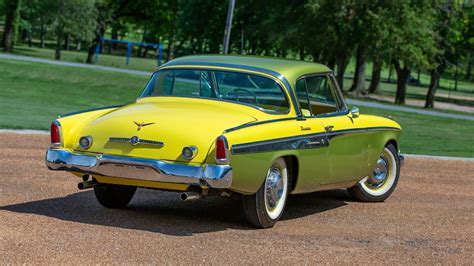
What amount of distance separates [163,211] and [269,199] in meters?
1.11

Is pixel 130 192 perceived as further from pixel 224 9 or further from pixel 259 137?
pixel 224 9

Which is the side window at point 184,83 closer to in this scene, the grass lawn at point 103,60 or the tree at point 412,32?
the tree at point 412,32

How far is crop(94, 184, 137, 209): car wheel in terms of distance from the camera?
9141mm

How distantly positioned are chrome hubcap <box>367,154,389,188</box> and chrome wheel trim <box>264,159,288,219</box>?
7.64ft

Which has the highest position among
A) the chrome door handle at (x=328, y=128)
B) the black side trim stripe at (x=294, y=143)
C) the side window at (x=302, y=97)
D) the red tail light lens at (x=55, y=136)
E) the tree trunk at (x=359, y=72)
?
the side window at (x=302, y=97)

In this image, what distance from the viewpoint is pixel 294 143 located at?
28.8 ft

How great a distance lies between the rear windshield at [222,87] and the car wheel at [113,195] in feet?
3.10

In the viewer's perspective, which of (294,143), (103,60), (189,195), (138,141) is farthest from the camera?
(103,60)

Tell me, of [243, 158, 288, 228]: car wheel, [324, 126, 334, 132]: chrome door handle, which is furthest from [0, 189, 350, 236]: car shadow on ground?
[324, 126, 334, 132]: chrome door handle

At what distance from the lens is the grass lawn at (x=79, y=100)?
64.6ft

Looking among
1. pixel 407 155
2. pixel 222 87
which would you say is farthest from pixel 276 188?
pixel 407 155

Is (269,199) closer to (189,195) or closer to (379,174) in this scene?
(189,195)

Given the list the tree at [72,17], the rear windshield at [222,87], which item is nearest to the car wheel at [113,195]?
the rear windshield at [222,87]

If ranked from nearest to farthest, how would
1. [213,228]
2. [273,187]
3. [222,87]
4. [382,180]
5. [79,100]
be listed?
[213,228] → [273,187] → [222,87] → [382,180] → [79,100]
